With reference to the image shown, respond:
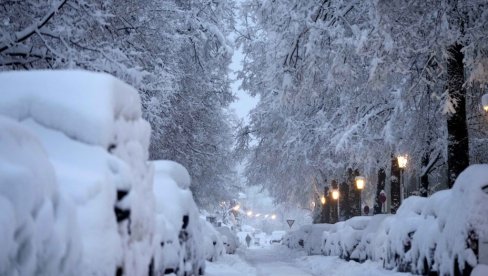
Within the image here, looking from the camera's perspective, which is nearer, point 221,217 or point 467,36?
point 467,36

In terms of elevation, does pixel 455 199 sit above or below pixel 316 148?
below

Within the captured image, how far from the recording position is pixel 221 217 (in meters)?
66.2

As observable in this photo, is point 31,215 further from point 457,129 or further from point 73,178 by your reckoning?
point 457,129

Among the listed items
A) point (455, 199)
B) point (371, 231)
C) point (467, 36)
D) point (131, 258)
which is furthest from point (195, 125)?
point (131, 258)

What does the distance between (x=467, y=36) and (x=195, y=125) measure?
1152 cm

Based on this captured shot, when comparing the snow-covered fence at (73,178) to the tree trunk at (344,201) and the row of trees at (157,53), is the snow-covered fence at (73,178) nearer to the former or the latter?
the row of trees at (157,53)

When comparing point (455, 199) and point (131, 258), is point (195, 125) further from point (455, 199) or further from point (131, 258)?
point (131, 258)

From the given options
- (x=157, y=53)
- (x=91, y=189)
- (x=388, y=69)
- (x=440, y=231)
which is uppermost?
(x=157, y=53)

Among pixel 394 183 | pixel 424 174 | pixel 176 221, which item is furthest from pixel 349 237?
pixel 176 221

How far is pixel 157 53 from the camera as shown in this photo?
48.6 feet

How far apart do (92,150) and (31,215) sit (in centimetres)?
177

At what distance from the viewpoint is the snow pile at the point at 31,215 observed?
2.51 metres

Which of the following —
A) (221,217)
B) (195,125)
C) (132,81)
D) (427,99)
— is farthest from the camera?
(221,217)

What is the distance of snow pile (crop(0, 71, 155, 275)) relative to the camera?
3.95 m
